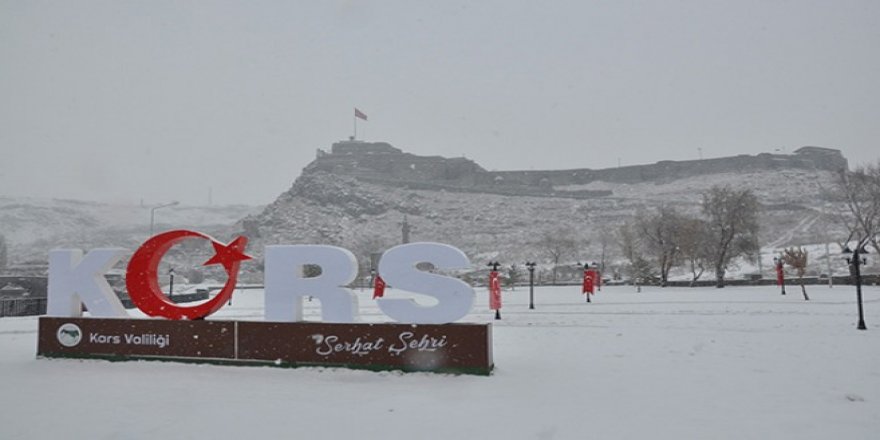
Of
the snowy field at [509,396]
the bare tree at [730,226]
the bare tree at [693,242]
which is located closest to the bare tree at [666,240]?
the bare tree at [693,242]

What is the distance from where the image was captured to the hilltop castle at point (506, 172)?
14538 cm

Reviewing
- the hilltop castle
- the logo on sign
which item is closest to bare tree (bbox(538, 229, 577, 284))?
the hilltop castle

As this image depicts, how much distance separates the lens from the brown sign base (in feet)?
35.6

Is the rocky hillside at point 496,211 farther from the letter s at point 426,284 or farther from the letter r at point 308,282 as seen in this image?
the letter s at point 426,284

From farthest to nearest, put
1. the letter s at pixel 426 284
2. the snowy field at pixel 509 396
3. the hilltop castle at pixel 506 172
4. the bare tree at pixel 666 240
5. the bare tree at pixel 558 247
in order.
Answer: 1. the hilltop castle at pixel 506 172
2. the bare tree at pixel 558 247
3. the bare tree at pixel 666 240
4. the letter s at pixel 426 284
5. the snowy field at pixel 509 396

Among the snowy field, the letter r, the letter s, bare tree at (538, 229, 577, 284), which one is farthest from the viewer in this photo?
bare tree at (538, 229, 577, 284)

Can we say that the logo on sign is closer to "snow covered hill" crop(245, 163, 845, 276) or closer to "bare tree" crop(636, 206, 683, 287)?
"bare tree" crop(636, 206, 683, 287)

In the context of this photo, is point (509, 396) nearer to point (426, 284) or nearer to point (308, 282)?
point (426, 284)

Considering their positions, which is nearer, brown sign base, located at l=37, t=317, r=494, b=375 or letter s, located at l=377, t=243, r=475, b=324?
brown sign base, located at l=37, t=317, r=494, b=375

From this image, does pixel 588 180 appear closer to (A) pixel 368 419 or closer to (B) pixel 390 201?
(B) pixel 390 201

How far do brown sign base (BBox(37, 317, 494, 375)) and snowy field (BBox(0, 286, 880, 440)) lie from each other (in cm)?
35

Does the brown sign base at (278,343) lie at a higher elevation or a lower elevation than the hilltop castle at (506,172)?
lower

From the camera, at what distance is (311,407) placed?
837 cm

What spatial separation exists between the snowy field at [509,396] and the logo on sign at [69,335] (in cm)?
55
